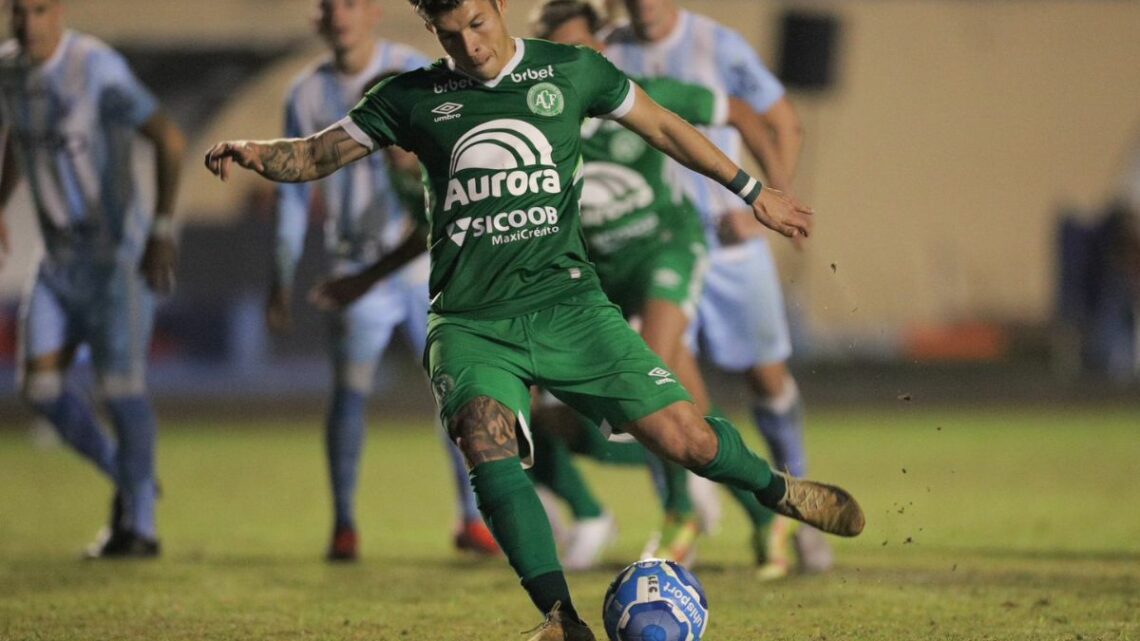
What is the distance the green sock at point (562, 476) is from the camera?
8.21m

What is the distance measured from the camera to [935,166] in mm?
26672

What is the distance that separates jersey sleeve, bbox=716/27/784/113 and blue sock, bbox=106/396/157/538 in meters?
3.32

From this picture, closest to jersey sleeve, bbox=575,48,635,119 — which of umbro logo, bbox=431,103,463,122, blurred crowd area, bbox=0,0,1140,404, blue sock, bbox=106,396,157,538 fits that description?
umbro logo, bbox=431,103,463,122

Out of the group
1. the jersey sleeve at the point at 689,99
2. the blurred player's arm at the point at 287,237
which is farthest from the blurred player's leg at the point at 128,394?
the jersey sleeve at the point at 689,99

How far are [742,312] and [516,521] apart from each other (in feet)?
10.6

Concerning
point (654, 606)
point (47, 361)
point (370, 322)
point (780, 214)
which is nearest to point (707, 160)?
point (780, 214)

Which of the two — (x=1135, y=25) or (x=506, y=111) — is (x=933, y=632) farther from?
(x=1135, y=25)

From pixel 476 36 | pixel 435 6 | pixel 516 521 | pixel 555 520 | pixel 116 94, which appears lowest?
pixel 555 520

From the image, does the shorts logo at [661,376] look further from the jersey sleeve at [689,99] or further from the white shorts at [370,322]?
the white shorts at [370,322]

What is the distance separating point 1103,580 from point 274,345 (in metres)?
13.2

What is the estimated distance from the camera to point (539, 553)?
535 centimetres

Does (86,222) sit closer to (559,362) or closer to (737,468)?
(559,362)

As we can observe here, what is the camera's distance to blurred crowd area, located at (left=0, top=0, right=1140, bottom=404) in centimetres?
2081

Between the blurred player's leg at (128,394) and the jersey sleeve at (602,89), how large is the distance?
3.66m
